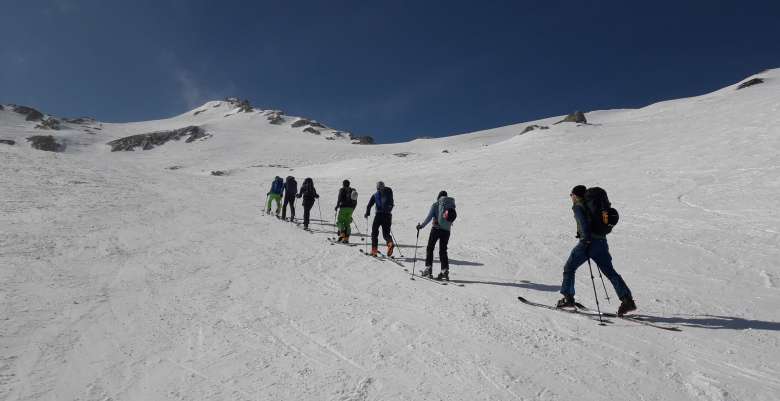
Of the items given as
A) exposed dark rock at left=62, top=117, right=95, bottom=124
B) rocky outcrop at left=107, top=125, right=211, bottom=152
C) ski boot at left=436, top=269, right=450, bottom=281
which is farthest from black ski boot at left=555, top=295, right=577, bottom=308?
exposed dark rock at left=62, top=117, right=95, bottom=124

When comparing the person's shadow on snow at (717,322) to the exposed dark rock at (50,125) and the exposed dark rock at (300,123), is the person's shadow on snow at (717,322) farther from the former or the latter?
the exposed dark rock at (50,125)

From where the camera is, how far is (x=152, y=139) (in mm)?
80688

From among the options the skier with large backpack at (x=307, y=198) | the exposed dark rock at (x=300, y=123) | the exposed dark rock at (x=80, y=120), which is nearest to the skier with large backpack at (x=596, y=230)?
the skier with large backpack at (x=307, y=198)

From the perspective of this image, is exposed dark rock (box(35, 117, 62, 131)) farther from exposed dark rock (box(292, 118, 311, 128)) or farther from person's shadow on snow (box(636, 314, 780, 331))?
person's shadow on snow (box(636, 314, 780, 331))

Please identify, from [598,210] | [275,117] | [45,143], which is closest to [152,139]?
[45,143]

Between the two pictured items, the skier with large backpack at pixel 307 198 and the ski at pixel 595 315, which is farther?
the skier with large backpack at pixel 307 198

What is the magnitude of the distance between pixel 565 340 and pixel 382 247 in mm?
7446

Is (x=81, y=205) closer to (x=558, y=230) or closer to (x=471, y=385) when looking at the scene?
(x=471, y=385)

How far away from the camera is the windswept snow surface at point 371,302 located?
366cm

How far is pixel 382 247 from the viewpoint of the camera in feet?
38.6

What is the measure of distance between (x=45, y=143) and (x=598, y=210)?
287ft

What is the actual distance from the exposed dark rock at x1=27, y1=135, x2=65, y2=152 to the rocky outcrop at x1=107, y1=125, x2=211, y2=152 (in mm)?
7883

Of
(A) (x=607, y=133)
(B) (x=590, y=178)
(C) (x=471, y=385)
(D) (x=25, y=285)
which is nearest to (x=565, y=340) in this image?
(C) (x=471, y=385)

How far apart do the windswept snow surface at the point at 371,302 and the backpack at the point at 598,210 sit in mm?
1295
